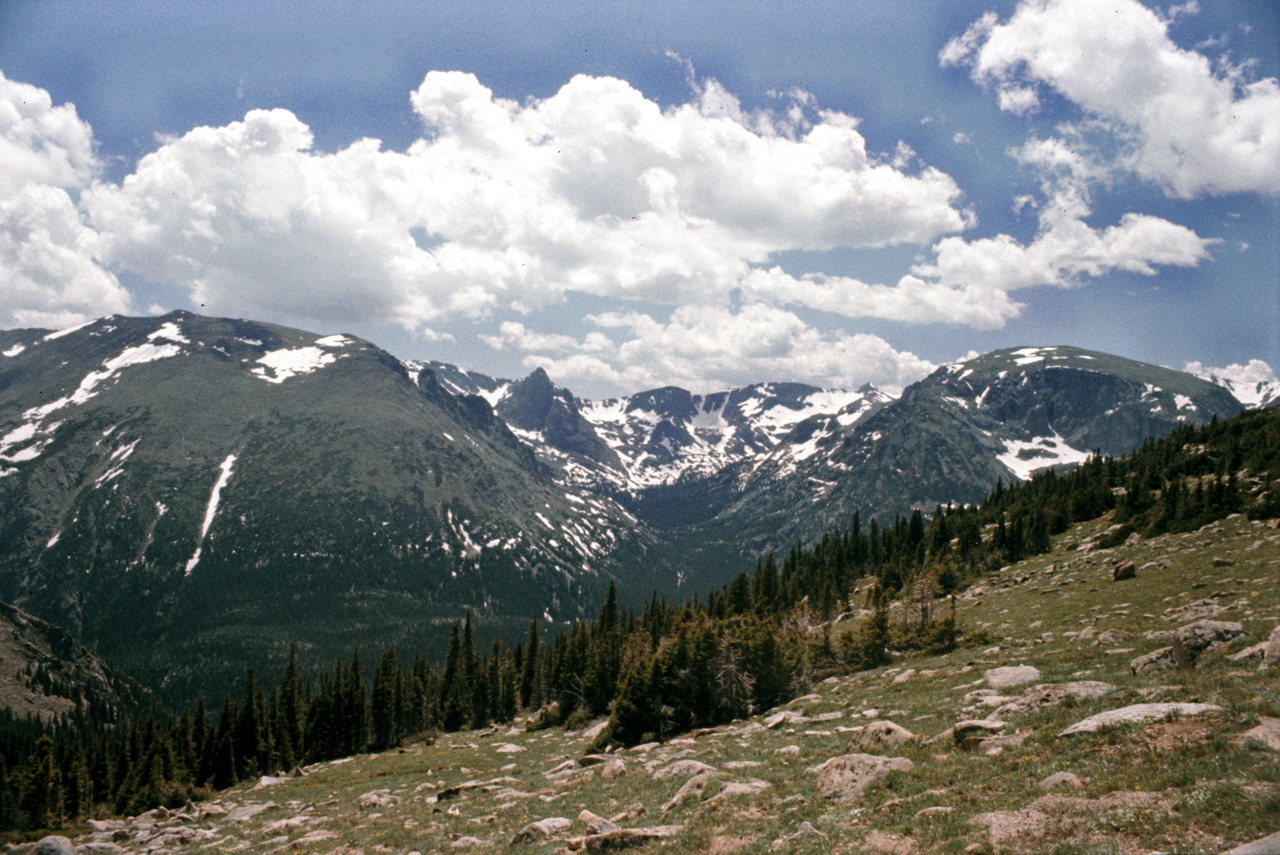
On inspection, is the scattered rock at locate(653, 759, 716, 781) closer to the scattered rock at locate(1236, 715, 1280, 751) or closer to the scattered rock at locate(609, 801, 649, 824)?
the scattered rock at locate(609, 801, 649, 824)

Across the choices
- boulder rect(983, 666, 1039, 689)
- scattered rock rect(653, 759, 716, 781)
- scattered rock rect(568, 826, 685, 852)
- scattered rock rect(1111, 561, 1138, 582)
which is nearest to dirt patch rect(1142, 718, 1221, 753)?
scattered rock rect(568, 826, 685, 852)

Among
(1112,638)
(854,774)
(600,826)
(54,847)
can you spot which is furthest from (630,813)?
(54,847)

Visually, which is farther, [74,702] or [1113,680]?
[74,702]

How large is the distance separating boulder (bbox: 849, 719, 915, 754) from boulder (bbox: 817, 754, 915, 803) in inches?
101

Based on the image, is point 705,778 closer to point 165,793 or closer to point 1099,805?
point 1099,805

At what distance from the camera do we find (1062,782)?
600 inches

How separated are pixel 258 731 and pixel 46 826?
84.4ft

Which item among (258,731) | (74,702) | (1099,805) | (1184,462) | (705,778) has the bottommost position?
(74,702)

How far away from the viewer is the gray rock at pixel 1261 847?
9.27m

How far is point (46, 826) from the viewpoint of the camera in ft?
269

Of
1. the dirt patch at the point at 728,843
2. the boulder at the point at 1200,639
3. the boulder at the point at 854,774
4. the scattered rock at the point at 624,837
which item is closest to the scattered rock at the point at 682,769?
the boulder at the point at 854,774

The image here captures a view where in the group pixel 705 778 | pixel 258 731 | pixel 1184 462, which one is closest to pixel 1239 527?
pixel 1184 462

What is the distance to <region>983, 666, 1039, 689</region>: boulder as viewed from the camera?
31719 millimetres

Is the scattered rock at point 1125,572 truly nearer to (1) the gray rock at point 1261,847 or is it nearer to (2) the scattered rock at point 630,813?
(2) the scattered rock at point 630,813
